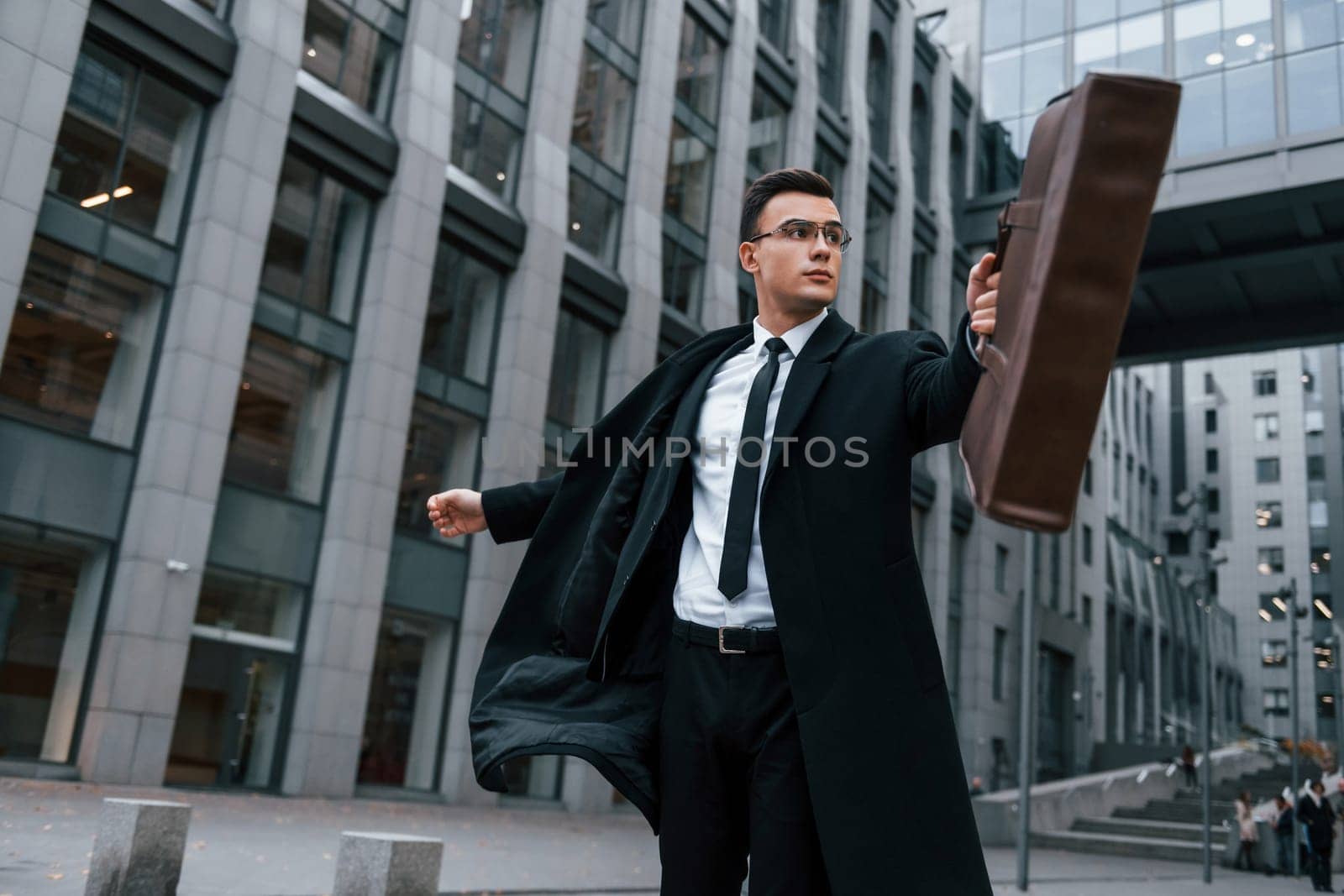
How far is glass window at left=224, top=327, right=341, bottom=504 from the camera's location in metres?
19.6

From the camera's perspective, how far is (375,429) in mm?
20922

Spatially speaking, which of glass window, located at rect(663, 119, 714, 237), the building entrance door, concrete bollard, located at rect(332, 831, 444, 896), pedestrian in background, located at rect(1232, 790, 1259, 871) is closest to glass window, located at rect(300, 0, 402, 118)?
glass window, located at rect(663, 119, 714, 237)

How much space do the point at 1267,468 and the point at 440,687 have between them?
269ft

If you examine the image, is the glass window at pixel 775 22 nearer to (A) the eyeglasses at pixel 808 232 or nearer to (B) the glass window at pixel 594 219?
(B) the glass window at pixel 594 219

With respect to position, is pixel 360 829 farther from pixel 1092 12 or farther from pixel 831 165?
pixel 1092 12

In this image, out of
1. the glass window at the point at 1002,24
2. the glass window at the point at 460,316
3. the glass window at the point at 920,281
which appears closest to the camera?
the glass window at the point at 460,316

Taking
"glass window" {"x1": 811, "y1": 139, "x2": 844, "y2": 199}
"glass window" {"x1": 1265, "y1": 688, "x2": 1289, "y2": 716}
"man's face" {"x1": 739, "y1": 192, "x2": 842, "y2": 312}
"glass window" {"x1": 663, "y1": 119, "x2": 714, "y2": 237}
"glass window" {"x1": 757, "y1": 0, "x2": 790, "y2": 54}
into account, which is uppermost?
"glass window" {"x1": 757, "y1": 0, "x2": 790, "y2": 54}

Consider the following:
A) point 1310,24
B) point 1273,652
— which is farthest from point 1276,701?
point 1310,24

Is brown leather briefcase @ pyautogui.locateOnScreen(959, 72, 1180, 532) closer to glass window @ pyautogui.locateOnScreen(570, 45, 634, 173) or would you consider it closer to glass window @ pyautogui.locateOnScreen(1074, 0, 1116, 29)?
glass window @ pyautogui.locateOnScreen(570, 45, 634, 173)

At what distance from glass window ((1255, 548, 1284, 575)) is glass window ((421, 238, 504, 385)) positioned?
79042mm

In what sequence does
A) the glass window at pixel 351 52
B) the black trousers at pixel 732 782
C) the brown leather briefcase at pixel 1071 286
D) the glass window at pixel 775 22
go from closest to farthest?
the brown leather briefcase at pixel 1071 286
the black trousers at pixel 732 782
the glass window at pixel 351 52
the glass window at pixel 775 22

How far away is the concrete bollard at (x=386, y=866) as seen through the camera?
720 cm

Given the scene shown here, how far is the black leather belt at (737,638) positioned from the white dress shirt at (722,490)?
26 mm

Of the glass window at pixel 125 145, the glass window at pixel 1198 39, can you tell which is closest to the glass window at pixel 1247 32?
the glass window at pixel 1198 39
